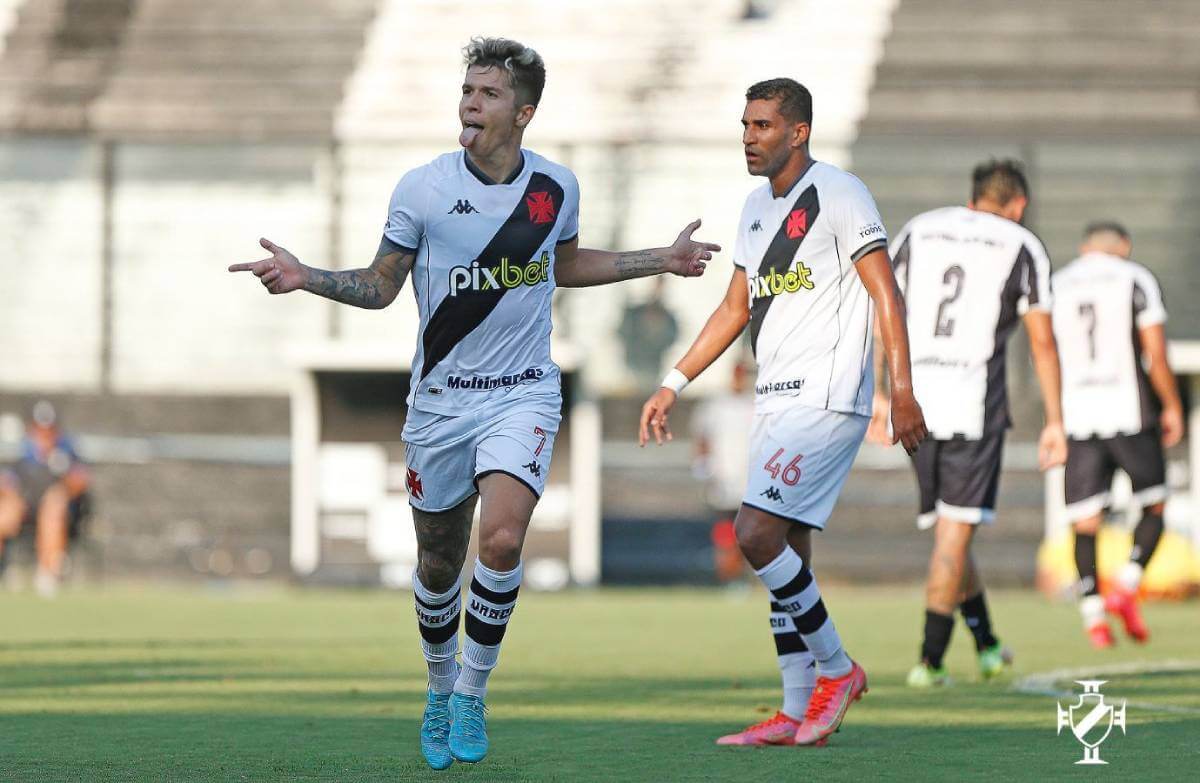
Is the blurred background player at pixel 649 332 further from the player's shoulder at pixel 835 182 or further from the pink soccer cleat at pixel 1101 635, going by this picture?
the player's shoulder at pixel 835 182

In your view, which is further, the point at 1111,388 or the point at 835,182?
the point at 1111,388

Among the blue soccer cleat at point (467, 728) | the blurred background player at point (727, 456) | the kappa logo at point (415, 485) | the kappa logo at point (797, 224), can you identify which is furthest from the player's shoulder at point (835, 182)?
the blurred background player at point (727, 456)

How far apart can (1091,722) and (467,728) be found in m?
1.97

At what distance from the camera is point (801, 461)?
6.99 m

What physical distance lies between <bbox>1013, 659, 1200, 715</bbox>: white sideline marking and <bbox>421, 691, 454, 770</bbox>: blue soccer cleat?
2.82 m

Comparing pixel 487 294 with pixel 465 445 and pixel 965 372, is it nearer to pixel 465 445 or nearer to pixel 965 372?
pixel 465 445

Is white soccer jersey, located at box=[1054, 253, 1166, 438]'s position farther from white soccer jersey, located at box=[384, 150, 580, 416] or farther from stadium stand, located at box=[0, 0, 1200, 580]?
stadium stand, located at box=[0, 0, 1200, 580]

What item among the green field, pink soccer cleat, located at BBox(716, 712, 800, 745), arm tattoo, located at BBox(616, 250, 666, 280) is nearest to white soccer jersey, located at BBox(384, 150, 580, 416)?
arm tattoo, located at BBox(616, 250, 666, 280)

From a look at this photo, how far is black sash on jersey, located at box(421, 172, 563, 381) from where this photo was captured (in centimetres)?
649

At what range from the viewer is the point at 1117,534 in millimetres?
17047

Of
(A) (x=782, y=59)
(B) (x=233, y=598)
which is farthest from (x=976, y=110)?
(B) (x=233, y=598)

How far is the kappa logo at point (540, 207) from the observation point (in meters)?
6.58

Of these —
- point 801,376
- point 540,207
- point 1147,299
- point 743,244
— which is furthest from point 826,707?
point 1147,299

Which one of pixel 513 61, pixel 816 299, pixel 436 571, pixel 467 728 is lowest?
pixel 467 728
